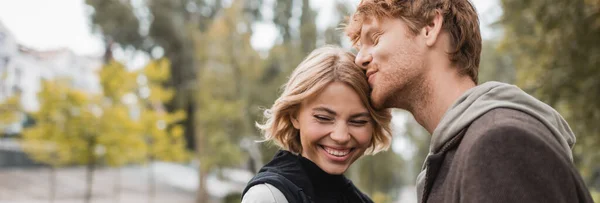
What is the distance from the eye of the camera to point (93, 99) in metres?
17.5

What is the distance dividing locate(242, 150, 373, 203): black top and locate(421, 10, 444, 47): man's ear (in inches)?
31.2

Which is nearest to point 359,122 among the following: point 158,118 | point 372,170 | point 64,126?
point 372,170

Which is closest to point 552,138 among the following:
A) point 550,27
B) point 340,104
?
point 340,104

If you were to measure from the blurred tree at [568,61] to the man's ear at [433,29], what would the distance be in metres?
5.98

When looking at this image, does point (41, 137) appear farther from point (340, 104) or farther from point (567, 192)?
point (567, 192)

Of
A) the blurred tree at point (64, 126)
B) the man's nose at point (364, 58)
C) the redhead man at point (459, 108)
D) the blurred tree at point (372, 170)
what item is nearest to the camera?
the redhead man at point (459, 108)

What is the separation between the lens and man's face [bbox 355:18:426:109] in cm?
186

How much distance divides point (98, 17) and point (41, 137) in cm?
1619

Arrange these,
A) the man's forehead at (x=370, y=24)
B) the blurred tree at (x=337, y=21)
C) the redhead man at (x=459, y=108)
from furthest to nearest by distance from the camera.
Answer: the blurred tree at (x=337, y=21) < the man's forehead at (x=370, y=24) < the redhead man at (x=459, y=108)

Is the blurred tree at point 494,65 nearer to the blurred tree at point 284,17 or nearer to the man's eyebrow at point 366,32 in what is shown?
the blurred tree at point 284,17

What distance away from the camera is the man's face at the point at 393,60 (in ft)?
6.12

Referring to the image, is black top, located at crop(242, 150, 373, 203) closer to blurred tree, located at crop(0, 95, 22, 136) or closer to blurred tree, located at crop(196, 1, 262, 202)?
blurred tree, located at crop(0, 95, 22, 136)

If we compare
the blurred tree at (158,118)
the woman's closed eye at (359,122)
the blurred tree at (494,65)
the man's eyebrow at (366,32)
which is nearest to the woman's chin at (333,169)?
the woman's closed eye at (359,122)

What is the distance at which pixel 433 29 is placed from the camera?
1.83 metres
